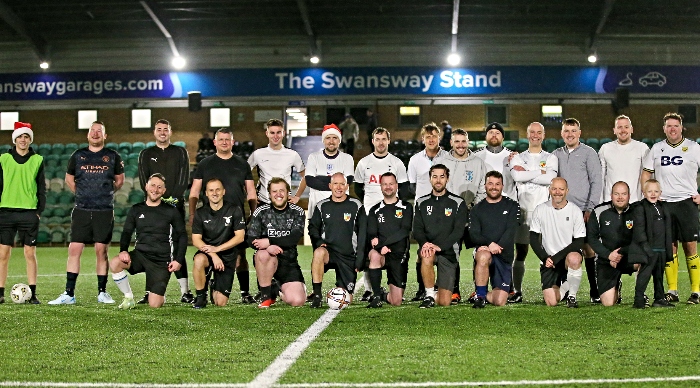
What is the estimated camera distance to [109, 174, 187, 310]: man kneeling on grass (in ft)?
27.5

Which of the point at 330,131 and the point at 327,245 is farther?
the point at 330,131

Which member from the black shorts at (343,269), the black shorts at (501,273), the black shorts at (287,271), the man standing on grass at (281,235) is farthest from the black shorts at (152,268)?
the black shorts at (501,273)

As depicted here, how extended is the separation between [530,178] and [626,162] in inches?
39.1

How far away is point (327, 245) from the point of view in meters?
8.57

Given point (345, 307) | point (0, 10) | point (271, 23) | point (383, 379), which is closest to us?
point (383, 379)

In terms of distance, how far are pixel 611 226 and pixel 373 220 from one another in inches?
90.2

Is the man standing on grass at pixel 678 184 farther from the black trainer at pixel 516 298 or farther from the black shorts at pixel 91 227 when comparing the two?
the black shorts at pixel 91 227

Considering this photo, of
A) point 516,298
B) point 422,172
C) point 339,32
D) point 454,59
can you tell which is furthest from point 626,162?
point 339,32

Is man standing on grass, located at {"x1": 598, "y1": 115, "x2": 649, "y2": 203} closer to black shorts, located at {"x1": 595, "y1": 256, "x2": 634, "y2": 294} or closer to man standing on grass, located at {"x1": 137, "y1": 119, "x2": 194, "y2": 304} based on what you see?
black shorts, located at {"x1": 595, "y1": 256, "x2": 634, "y2": 294}

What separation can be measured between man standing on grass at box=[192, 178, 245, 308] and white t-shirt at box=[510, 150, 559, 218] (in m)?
2.93

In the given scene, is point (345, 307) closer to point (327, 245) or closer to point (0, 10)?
point (327, 245)

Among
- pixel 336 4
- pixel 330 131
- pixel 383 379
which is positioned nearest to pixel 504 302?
pixel 330 131

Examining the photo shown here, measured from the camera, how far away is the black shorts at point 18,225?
9047 millimetres

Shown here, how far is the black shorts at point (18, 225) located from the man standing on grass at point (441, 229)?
13.1ft
